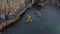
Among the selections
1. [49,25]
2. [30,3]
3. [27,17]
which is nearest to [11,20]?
[27,17]

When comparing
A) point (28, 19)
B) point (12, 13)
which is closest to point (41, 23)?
point (28, 19)

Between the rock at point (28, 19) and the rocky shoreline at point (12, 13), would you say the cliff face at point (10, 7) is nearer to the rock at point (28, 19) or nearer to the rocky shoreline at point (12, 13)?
the rocky shoreline at point (12, 13)

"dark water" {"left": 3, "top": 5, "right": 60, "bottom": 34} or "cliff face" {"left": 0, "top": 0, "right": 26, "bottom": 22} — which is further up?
"cliff face" {"left": 0, "top": 0, "right": 26, "bottom": 22}

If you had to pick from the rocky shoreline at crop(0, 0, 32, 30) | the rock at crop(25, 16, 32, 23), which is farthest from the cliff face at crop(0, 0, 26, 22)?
the rock at crop(25, 16, 32, 23)

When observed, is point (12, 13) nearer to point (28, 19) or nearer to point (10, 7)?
point (10, 7)

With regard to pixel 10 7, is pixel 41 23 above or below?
below

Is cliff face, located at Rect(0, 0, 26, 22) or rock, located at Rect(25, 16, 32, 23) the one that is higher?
cliff face, located at Rect(0, 0, 26, 22)

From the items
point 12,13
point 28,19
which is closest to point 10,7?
point 12,13

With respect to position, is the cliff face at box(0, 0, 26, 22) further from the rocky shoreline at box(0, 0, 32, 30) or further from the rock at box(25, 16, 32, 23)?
the rock at box(25, 16, 32, 23)

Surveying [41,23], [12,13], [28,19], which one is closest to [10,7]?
[12,13]

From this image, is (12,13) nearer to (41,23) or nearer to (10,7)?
(10,7)
